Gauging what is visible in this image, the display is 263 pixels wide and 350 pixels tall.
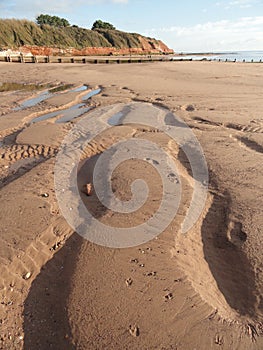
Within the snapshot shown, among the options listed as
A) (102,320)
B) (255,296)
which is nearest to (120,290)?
(102,320)

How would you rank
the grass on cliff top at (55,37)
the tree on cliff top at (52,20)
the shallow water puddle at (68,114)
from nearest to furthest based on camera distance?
the shallow water puddle at (68,114)
the grass on cliff top at (55,37)
the tree on cliff top at (52,20)

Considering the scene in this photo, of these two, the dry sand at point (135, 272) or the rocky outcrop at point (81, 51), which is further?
the rocky outcrop at point (81, 51)

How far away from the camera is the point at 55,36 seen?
51.1 m

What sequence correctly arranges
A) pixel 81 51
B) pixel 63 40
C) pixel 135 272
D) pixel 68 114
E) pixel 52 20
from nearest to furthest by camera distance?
1. pixel 135 272
2. pixel 68 114
3. pixel 63 40
4. pixel 81 51
5. pixel 52 20

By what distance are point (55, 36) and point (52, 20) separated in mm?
20855

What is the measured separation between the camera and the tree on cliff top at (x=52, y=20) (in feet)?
214

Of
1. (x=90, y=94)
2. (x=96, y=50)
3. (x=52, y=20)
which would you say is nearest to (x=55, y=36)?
(x=96, y=50)

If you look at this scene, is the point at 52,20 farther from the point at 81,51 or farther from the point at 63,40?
the point at 81,51

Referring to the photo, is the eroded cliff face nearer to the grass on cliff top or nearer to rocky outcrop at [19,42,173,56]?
rocky outcrop at [19,42,173,56]

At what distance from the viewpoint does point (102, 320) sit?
2.07 m

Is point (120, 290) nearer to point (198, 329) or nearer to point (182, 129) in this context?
point (198, 329)

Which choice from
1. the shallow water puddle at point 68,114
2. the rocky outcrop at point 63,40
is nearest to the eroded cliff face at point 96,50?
the rocky outcrop at point 63,40

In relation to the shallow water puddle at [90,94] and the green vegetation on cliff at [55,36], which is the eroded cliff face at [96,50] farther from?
the shallow water puddle at [90,94]

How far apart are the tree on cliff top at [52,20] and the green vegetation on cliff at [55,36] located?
30.7 ft
